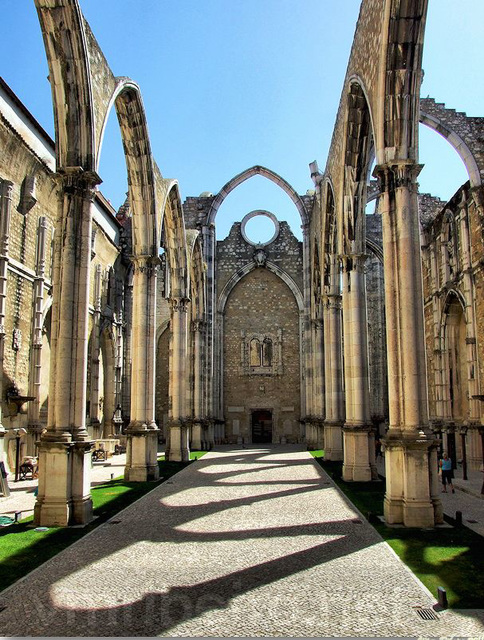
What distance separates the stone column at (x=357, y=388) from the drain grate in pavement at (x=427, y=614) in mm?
8592

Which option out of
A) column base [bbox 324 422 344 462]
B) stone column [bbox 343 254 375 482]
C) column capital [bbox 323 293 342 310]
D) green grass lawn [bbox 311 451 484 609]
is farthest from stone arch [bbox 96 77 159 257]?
green grass lawn [bbox 311 451 484 609]

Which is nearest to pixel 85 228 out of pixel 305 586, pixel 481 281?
pixel 305 586

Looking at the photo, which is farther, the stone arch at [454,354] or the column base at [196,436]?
the column base at [196,436]

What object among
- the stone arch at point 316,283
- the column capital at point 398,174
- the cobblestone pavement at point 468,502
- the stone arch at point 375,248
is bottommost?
the cobblestone pavement at point 468,502

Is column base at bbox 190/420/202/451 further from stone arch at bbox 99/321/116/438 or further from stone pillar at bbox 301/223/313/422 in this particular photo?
stone pillar at bbox 301/223/313/422

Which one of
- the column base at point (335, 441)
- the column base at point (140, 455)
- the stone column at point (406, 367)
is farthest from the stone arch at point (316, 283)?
the stone column at point (406, 367)

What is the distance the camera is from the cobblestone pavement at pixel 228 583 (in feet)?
15.2

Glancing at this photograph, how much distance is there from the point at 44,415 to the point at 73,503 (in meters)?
11.1

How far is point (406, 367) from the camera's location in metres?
9.08

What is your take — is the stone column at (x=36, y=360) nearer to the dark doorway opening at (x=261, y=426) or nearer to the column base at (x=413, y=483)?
the column base at (x=413, y=483)

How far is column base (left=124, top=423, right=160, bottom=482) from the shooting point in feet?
45.1

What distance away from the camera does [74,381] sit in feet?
31.0

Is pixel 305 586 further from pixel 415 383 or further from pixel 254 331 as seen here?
pixel 254 331

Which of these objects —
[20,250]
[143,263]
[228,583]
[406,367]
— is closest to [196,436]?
[20,250]
